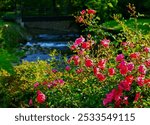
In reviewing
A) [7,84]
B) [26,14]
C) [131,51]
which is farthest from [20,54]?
[26,14]

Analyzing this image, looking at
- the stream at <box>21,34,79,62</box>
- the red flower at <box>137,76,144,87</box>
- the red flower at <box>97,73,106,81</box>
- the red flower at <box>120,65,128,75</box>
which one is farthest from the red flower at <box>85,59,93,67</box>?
the stream at <box>21,34,79,62</box>

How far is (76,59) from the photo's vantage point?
27.5ft

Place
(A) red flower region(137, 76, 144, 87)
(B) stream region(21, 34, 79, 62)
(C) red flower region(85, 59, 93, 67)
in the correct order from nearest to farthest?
(A) red flower region(137, 76, 144, 87), (C) red flower region(85, 59, 93, 67), (B) stream region(21, 34, 79, 62)

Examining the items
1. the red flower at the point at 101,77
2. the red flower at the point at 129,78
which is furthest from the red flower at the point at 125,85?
the red flower at the point at 101,77

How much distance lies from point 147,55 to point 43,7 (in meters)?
42.5

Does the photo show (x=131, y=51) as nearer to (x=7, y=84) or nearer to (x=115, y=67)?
(x=115, y=67)

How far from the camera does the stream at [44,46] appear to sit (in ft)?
85.6

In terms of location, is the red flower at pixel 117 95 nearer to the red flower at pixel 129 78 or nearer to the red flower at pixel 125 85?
the red flower at pixel 125 85

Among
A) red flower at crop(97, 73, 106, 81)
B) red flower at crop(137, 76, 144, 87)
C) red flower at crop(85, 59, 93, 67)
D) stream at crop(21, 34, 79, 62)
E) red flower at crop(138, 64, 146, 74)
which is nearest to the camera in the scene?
red flower at crop(137, 76, 144, 87)

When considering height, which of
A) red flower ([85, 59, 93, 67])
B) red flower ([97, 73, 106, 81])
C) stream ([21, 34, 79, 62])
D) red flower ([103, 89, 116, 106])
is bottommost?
stream ([21, 34, 79, 62])

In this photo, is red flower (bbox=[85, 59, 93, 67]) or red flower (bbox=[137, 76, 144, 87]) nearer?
red flower (bbox=[137, 76, 144, 87])

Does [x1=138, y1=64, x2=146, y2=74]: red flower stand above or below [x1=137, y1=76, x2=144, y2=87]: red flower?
above

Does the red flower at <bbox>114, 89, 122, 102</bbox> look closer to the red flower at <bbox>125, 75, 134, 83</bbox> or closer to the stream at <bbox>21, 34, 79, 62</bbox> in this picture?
the red flower at <bbox>125, 75, 134, 83</bbox>

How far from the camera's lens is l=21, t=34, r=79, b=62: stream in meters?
26.1
